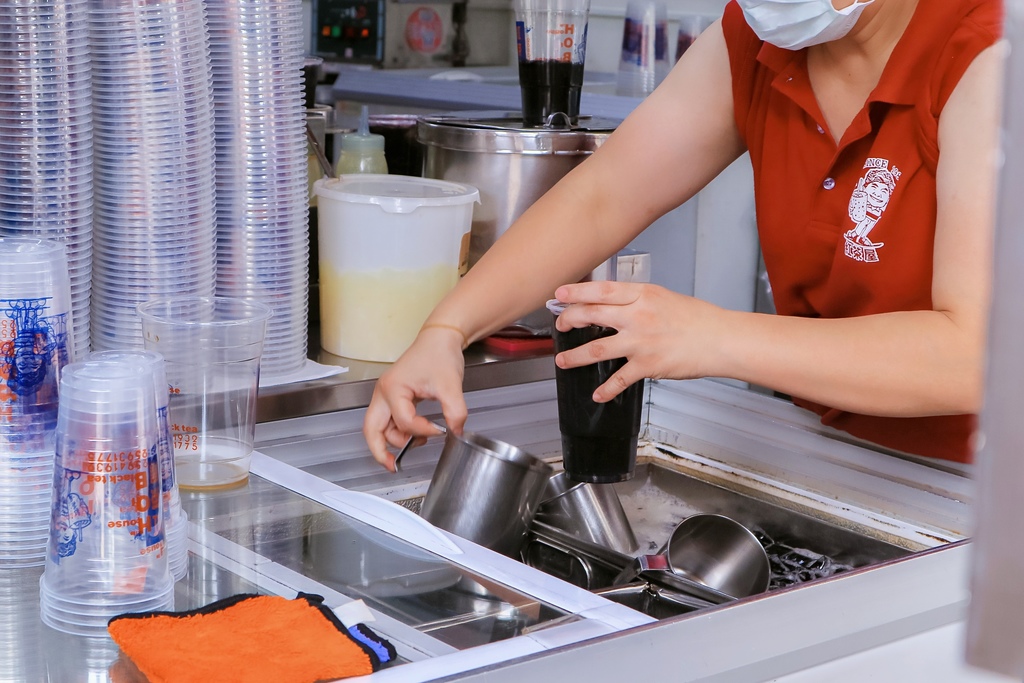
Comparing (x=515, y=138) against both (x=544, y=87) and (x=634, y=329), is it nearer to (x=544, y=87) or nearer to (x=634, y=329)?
(x=544, y=87)

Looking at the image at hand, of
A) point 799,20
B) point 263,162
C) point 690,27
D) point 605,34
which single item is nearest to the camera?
point 799,20

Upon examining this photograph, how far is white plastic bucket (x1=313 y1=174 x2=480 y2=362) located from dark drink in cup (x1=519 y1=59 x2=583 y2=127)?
9.0 inches

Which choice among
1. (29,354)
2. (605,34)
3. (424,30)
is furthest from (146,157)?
(424,30)

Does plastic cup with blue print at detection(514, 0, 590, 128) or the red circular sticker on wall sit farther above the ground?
the red circular sticker on wall

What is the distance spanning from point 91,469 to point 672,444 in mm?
894

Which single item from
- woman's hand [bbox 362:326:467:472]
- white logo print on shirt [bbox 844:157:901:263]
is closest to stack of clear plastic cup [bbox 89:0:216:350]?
woman's hand [bbox 362:326:467:472]

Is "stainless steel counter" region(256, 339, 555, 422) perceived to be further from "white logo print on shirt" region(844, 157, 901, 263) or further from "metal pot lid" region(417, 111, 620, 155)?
"white logo print on shirt" region(844, 157, 901, 263)

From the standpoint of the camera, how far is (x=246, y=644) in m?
0.79

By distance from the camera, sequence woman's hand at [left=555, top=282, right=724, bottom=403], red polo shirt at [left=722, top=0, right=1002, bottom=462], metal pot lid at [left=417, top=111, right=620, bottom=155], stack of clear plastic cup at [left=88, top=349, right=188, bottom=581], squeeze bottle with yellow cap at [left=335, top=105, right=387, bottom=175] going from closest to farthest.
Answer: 1. stack of clear plastic cup at [left=88, top=349, right=188, bottom=581]
2. woman's hand at [left=555, top=282, right=724, bottom=403]
3. red polo shirt at [left=722, top=0, right=1002, bottom=462]
4. metal pot lid at [left=417, top=111, right=620, bottom=155]
5. squeeze bottle with yellow cap at [left=335, top=105, right=387, bottom=175]

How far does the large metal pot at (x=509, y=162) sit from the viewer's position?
67.4 inches

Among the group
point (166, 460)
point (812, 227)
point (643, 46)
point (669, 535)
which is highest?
point (643, 46)

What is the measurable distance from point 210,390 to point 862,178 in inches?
30.3

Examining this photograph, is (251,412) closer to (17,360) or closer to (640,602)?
(17,360)

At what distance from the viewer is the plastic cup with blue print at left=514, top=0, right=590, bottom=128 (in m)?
1.79
